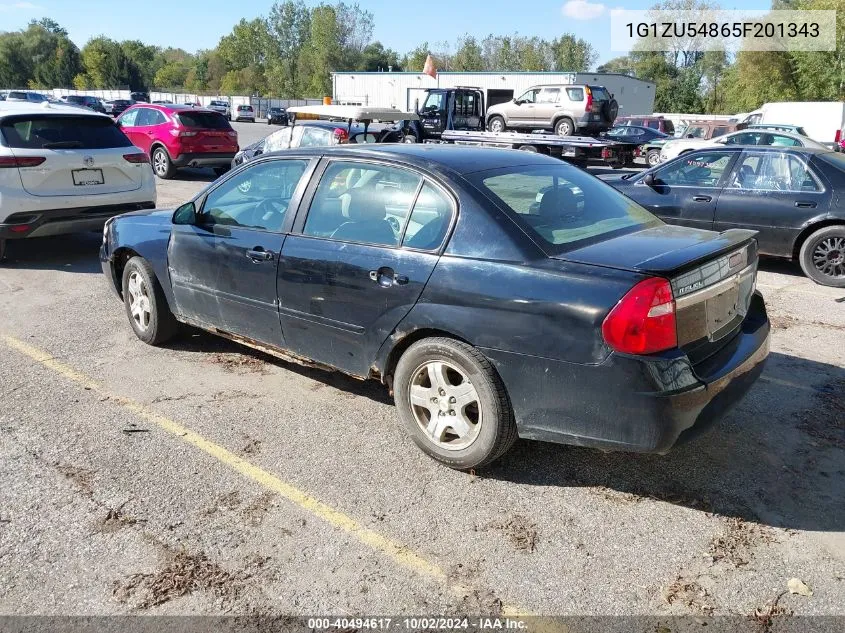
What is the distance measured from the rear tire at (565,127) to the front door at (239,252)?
801 inches

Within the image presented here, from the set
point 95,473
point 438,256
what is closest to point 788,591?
point 438,256

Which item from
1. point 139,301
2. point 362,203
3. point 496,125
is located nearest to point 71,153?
point 139,301

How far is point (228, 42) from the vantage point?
125 m

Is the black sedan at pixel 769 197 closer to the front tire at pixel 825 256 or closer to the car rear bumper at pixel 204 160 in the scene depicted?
the front tire at pixel 825 256

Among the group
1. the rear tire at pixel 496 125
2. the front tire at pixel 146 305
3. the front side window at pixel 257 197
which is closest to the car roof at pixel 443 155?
the front side window at pixel 257 197

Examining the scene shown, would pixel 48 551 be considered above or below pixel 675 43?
below

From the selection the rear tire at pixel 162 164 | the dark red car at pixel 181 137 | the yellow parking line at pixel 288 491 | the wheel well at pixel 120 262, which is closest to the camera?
the yellow parking line at pixel 288 491

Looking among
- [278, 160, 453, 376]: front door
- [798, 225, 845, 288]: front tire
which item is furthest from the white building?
[278, 160, 453, 376]: front door

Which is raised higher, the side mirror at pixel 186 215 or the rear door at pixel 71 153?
the rear door at pixel 71 153

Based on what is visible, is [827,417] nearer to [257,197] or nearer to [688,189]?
[257,197]

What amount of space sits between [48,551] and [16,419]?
5.06 ft

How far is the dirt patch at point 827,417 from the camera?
4.10 meters

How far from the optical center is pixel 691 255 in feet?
10.9

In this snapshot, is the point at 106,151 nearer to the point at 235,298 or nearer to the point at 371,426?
the point at 235,298
